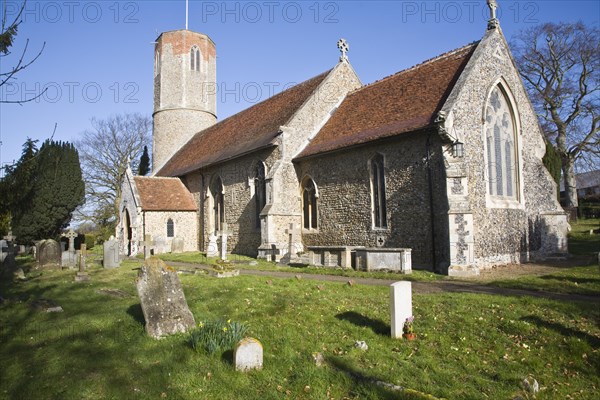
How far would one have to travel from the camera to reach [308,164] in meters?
A: 18.8

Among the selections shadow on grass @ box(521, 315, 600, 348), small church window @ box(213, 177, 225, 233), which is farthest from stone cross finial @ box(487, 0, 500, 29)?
small church window @ box(213, 177, 225, 233)

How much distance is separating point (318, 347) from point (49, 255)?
15201 millimetres

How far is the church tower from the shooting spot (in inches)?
1273

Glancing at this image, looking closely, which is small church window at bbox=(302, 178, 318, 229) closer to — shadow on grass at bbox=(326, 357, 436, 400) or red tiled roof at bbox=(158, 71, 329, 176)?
red tiled roof at bbox=(158, 71, 329, 176)

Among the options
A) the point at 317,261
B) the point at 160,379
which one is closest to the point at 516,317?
the point at 160,379

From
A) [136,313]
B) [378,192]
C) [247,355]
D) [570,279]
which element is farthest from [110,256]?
[570,279]

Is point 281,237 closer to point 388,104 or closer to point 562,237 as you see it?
point 388,104

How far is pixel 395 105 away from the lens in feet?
54.1

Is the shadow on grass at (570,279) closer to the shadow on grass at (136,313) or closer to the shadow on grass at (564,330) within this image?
the shadow on grass at (564,330)

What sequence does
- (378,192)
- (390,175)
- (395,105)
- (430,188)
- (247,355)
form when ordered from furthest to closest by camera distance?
(395,105) → (378,192) → (390,175) → (430,188) → (247,355)

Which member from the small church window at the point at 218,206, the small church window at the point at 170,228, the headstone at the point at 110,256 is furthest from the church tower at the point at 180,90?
the headstone at the point at 110,256

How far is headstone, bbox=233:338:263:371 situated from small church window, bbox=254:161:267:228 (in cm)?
1472

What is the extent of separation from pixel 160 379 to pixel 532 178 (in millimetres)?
16638

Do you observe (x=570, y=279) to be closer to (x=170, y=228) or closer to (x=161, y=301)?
(x=161, y=301)
